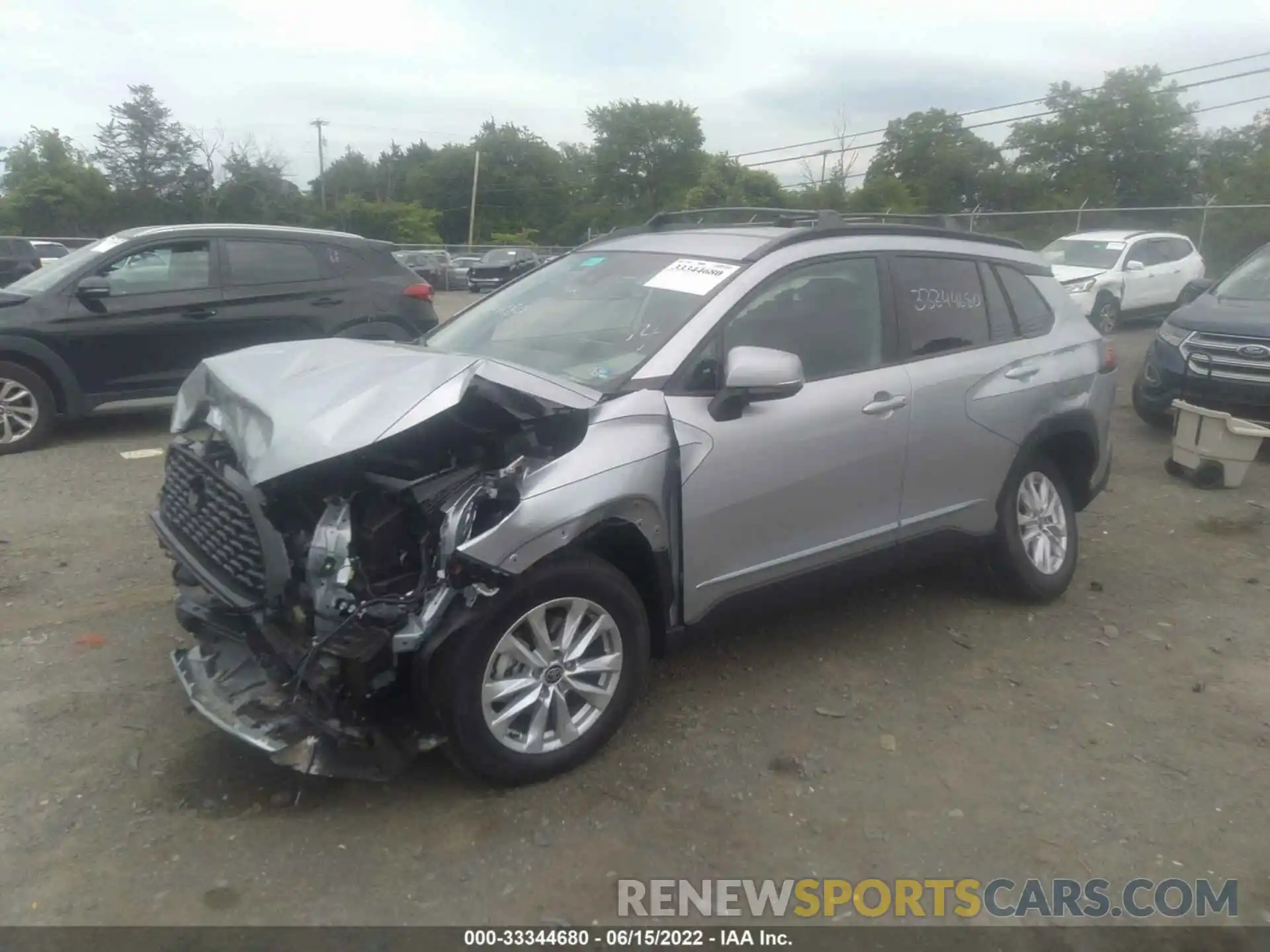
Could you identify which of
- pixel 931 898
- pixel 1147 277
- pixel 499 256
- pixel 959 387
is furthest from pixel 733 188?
pixel 931 898

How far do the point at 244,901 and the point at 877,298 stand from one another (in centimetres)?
333

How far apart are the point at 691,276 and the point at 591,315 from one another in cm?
46

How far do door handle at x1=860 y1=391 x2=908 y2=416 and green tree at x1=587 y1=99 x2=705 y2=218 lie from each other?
152 feet

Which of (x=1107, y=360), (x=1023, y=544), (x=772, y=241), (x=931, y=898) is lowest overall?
(x=931, y=898)

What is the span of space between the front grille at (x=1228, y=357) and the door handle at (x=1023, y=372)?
4141mm

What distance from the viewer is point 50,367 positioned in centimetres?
788

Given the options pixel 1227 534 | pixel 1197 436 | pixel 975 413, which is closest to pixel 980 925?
pixel 975 413

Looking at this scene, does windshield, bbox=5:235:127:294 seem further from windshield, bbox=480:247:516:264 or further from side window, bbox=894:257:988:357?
windshield, bbox=480:247:516:264

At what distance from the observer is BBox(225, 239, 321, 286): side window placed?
8641 mm

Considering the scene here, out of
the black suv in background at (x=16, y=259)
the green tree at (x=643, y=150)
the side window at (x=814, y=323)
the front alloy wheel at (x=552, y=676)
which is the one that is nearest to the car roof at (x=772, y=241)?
the side window at (x=814, y=323)

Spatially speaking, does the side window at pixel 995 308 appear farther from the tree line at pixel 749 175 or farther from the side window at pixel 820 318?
the tree line at pixel 749 175

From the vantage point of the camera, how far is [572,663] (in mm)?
3412

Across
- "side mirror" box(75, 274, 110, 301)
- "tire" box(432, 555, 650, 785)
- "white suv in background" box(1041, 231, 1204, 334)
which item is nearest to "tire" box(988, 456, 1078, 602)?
"tire" box(432, 555, 650, 785)

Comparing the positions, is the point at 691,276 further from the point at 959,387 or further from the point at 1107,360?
the point at 1107,360
